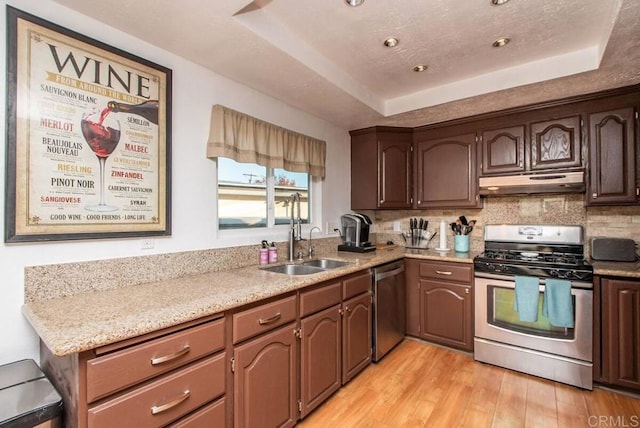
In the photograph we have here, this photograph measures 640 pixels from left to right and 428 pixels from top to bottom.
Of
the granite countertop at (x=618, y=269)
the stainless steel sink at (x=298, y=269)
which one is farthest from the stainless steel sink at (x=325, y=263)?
the granite countertop at (x=618, y=269)

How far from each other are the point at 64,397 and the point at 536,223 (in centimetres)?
350

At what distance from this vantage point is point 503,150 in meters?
2.79

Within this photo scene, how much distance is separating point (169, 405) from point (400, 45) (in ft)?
7.59

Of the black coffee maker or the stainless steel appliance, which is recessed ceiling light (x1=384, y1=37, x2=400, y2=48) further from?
the stainless steel appliance

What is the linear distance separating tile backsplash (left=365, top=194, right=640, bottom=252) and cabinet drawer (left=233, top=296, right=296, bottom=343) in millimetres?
2255

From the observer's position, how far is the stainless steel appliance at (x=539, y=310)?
2.16 m

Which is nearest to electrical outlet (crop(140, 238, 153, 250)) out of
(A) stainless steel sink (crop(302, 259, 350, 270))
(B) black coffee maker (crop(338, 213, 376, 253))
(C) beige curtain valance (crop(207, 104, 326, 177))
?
(C) beige curtain valance (crop(207, 104, 326, 177))

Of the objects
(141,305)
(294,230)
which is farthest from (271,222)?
(141,305)

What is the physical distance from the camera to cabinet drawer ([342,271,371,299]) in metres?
2.16

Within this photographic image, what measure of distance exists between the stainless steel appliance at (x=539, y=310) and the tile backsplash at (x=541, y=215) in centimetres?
12

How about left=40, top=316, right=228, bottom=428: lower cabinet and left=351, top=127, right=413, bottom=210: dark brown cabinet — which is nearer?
left=40, top=316, right=228, bottom=428: lower cabinet

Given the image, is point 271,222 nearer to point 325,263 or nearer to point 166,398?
point 325,263

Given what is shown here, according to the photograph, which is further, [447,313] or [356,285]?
[447,313]

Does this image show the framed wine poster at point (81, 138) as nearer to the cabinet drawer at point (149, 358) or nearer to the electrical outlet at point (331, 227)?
the cabinet drawer at point (149, 358)
